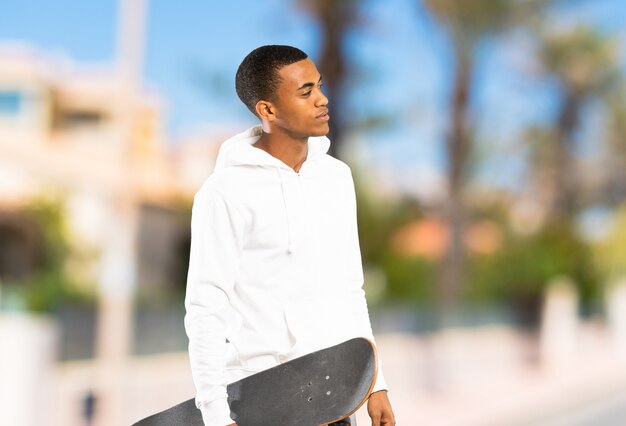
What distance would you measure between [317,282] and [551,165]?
2859cm

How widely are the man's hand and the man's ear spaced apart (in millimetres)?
501

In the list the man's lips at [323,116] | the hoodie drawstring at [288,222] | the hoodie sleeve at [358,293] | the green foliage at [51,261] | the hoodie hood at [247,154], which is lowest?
the green foliage at [51,261]

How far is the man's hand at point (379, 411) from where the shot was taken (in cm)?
171

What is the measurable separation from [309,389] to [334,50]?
43.4ft

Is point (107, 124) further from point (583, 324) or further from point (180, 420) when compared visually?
point (180, 420)

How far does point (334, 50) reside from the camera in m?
14.5

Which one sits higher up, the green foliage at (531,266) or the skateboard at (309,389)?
the skateboard at (309,389)

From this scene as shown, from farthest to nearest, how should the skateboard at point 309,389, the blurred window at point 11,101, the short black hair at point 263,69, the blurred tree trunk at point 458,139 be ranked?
the blurred window at point 11,101 → the blurred tree trunk at point 458,139 → the short black hair at point 263,69 → the skateboard at point 309,389

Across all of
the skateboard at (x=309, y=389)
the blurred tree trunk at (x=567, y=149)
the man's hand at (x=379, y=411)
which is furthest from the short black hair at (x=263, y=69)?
the blurred tree trunk at (x=567, y=149)

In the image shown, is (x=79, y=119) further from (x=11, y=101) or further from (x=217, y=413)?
(x=217, y=413)

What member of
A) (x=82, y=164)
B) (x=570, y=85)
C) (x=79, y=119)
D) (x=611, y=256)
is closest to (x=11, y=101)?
(x=79, y=119)

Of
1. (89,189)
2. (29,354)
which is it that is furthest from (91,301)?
(29,354)

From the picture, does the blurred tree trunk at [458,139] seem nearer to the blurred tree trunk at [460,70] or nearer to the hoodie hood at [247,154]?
the blurred tree trunk at [460,70]

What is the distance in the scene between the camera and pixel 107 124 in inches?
1186
